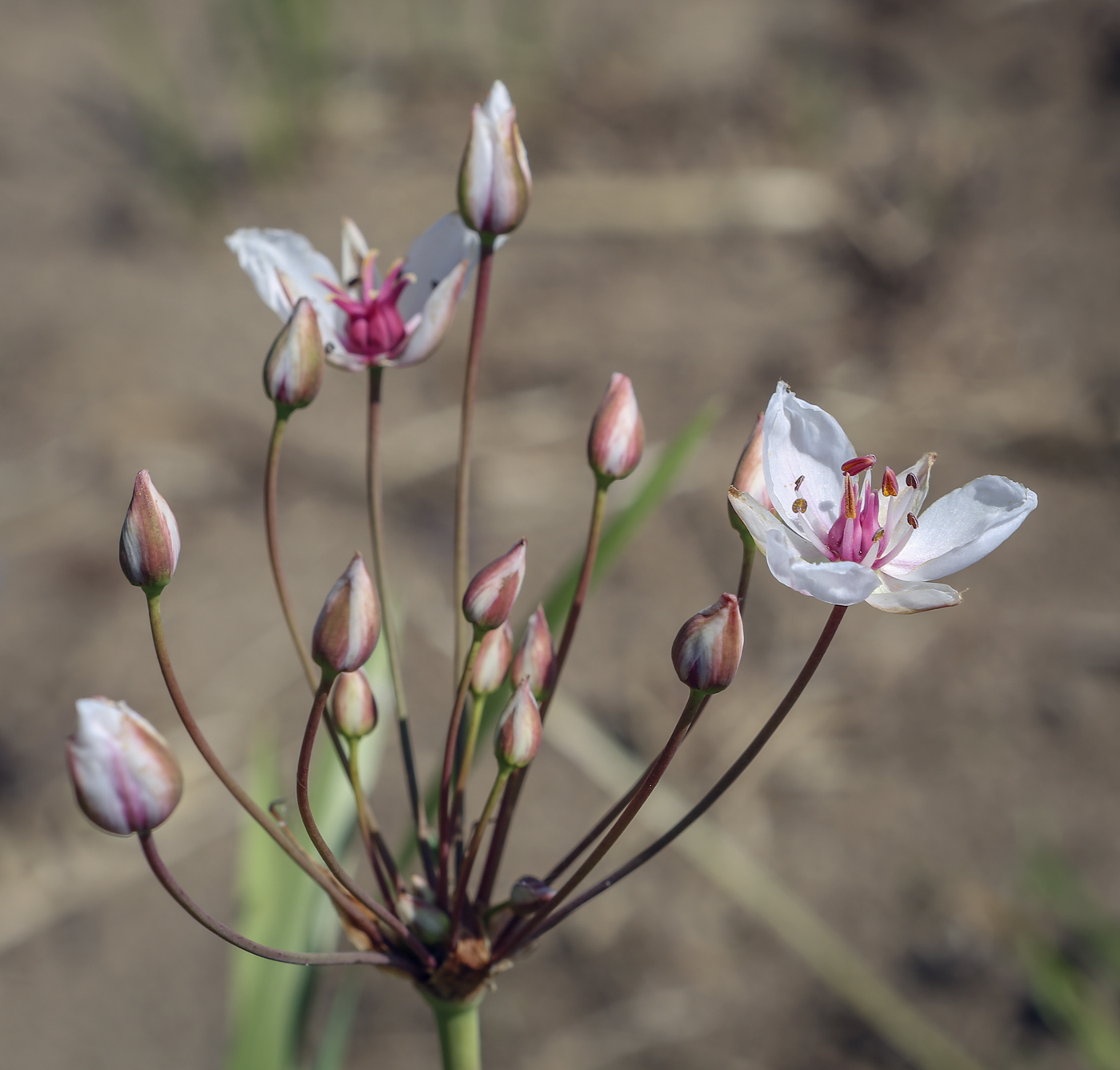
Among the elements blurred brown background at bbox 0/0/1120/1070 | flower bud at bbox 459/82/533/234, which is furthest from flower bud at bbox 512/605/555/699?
blurred brown background at bbox 0/0/1120/1070

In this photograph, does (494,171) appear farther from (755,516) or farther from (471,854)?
(471,854)

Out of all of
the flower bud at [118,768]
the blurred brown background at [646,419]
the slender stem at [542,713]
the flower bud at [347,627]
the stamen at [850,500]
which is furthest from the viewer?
the blurred brown background at [646,419]

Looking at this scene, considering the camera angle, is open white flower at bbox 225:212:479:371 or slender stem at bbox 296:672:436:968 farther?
open white flower at bbox 225:212:479:371

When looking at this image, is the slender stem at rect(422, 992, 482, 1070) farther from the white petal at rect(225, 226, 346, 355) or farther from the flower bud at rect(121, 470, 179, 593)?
the white petal at rect(225, 226, 346, 355)

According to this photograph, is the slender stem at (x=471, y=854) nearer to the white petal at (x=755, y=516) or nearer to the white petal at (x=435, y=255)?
the white petal at (x=755, y=516)

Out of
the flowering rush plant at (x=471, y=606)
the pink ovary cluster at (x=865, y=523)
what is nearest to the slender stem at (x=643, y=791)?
the flowering rush plant at (x=471, y=606)

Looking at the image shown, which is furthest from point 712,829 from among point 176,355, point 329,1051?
point 176,355
